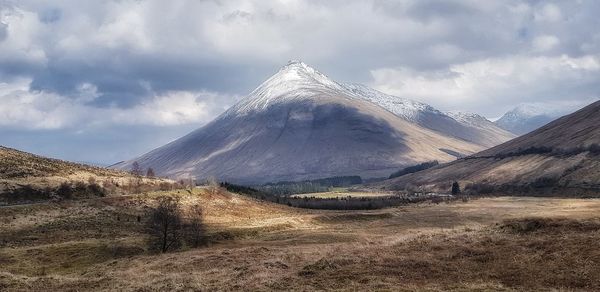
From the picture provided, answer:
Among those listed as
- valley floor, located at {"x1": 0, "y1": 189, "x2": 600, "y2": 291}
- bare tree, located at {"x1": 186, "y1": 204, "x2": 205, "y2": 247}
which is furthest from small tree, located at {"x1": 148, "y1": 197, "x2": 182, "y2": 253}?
bare tree, located at {"x1": 186, "y1": 204, "x2": 205, "y2": 247}

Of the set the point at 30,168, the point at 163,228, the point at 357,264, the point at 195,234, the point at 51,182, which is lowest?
the point at 357,264

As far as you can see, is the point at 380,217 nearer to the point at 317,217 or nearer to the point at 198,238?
the point at 317,217

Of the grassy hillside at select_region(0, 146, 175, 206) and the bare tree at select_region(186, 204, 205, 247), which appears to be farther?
the grassy hillside at select_region(0, 146, 175, 206)

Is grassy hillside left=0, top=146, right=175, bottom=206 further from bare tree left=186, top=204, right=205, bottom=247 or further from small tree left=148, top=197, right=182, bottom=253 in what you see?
small tree left=148, top=197, right=182, bottom=253

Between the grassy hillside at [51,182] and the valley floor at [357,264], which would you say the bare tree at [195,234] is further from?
the grassy hillside at [51,182]

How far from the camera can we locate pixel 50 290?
1684 inches

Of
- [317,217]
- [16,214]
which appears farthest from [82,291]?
[317,217]

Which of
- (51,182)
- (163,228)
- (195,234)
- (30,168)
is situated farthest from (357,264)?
(30,168)

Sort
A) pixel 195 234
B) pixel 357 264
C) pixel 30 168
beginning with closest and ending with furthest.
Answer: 1. pixel 357 264
2. pixel 195 234
3. pixel 30 168

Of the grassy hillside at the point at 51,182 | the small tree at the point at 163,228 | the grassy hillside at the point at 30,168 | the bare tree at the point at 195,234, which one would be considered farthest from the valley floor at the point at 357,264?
the grassy hillside at the point at 30,168

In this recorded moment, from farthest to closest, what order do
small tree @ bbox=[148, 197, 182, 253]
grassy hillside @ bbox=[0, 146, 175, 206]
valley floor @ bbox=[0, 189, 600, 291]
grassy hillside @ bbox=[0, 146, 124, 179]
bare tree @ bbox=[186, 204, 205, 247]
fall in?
1. grassy hillside @ bbox=[0, 146, 124, 179]
2. grassy hillside @ bbox=[0, 146, 175, 206]
3. bare tree @ bbox=[186, 204, 205, 247]
4. small tree @ bbox=[148, 197, 182, 253]
5. valley floor @ bbox=[0, 189, 600, 291]

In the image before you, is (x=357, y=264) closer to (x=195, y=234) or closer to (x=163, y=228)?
(x=163, y=228)

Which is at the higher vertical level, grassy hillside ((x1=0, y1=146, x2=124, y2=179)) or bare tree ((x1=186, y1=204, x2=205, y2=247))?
grassy hillside ((x1=0, y1=146, x2=124, y2=179))

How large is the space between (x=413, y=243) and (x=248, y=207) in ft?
388
